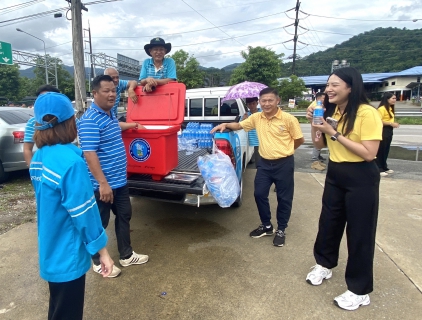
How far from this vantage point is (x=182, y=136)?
4973 mm

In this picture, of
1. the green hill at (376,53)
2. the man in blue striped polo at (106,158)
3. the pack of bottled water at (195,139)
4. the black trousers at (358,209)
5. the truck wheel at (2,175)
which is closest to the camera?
the black trousers at (358,209)

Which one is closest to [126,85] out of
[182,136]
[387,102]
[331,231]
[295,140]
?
[182,136]

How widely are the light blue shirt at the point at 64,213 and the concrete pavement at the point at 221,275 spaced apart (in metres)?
0.96

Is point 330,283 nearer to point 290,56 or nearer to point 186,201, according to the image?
point 186,201

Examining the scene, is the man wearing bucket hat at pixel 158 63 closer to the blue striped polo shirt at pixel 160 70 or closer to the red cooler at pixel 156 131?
the blue striped polo shirt at pixel 160 70

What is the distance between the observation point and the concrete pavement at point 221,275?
7.47 feet

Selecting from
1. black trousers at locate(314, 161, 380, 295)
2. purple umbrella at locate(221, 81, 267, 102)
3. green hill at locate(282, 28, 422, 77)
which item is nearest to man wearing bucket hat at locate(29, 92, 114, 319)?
black trousers at locate(314, 161, 380, 295)

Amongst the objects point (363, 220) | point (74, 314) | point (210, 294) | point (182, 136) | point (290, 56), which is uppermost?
point (290, 56)

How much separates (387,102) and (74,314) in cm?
648

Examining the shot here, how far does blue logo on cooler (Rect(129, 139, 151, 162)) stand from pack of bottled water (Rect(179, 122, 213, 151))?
61.4 inches

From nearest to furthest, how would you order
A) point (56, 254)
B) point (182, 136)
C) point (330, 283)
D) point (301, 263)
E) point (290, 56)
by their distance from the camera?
point (56, 254) < point (330, 283) < point (301, 263) < point (182, 136) < point (290, 56)

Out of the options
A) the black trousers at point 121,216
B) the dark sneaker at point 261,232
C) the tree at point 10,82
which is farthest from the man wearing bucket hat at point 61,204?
the tree at point 10,82

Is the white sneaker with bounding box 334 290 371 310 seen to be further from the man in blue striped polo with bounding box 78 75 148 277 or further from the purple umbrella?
the purple umbrella

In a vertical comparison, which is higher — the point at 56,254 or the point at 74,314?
the point at 56,254
